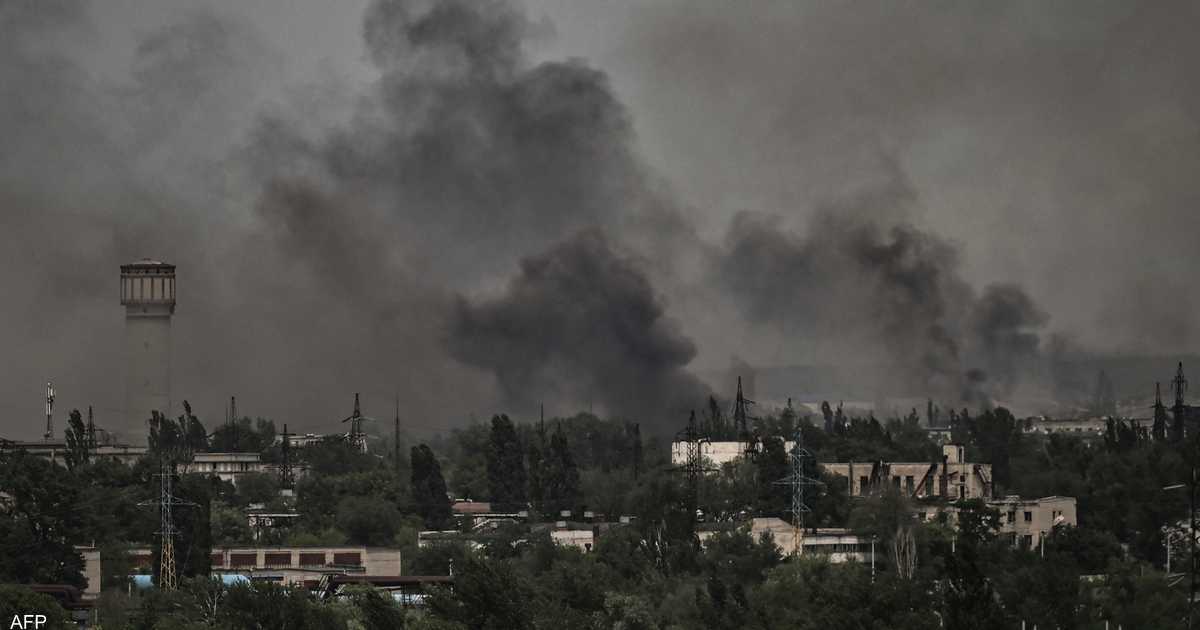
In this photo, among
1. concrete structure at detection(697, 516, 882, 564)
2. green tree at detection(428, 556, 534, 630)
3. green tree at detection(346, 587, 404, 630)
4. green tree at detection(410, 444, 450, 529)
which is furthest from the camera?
green tree at detection(410, 444, 450, 529)

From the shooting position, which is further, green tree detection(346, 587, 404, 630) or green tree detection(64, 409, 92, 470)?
green tree detection(64, 409, 92, 470)

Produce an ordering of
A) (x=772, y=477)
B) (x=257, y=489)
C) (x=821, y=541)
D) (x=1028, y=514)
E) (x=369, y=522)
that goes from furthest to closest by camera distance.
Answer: (x=257, y=489)
(x=369, y=522)
(x=772, y=477)
(x=1028, y=514)
(x=821, y=541)

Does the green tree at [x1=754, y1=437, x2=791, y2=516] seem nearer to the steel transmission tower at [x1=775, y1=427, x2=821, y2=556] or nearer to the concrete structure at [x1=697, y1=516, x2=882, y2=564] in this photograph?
the steel transmission tower at [x1=775, y1=427, x2=821, y2=556]

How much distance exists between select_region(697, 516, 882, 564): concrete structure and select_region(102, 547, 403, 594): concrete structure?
364 inches

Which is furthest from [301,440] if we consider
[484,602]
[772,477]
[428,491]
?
[484,602]

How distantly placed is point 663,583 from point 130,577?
15.6 meters

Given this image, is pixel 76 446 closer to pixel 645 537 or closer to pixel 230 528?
pixel 230 528

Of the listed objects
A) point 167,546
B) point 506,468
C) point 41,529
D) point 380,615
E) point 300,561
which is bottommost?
point 380,615

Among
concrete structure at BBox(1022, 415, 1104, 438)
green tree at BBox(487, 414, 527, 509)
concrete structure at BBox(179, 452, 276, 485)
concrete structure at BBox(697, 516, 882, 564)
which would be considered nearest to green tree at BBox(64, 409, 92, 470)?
concrete structure at BBox(179, 452, 276, 485)

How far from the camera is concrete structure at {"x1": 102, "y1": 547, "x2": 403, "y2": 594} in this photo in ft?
220

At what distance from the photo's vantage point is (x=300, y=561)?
70.8 m

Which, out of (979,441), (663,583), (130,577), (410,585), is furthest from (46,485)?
(979,441)

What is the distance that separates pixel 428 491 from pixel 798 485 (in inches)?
715

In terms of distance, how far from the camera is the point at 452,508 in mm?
84750
